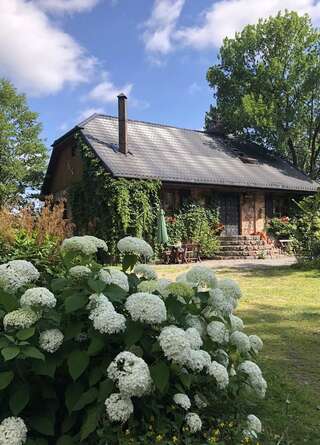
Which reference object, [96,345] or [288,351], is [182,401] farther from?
[288,351]

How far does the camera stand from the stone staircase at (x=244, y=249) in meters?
18.2

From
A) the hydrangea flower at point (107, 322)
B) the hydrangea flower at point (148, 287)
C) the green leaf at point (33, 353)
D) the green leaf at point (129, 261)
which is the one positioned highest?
the green leaf at point (129, 261)

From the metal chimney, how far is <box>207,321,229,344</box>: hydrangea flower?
16.2 m

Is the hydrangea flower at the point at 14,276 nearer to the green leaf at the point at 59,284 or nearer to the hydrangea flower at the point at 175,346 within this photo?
the green leaf at the point at 59,284

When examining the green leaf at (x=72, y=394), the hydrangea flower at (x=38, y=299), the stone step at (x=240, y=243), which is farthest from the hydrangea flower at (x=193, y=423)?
the stone step at (x=240, y=243)

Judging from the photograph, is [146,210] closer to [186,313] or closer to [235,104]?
[186,313]

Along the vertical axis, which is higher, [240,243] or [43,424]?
[240,243]

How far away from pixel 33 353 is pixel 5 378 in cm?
19

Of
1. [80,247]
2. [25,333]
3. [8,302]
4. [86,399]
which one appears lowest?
[86,399]

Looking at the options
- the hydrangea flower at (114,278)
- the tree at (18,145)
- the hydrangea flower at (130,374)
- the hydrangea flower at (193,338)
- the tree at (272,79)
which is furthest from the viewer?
the tree at (18,145)

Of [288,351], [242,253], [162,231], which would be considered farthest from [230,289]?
[242,253]

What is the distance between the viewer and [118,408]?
197 centimetres

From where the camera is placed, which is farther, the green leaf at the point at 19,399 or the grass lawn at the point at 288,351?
the grass lawn at the point at 288,351

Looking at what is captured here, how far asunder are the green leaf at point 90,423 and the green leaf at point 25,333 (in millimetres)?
476
